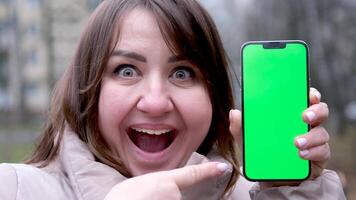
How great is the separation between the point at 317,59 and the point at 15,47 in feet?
24.9

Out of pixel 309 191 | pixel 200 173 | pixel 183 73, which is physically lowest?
pixel 309 191

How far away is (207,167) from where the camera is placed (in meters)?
1.30

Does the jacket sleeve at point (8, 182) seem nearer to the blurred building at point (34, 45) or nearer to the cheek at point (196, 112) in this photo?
the cheek at point (196, 112)

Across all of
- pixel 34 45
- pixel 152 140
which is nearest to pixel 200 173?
pixel 152 140

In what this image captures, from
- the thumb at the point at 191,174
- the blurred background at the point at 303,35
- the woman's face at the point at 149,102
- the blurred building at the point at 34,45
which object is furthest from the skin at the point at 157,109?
the blurred background at the point at 303,35

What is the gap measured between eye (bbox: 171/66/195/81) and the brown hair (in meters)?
0.03

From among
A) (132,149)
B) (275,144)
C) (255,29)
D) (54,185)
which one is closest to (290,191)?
(275,144)

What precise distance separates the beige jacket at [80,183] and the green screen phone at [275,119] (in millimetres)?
50

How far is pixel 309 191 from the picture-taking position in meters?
1.47

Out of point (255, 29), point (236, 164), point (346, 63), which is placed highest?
point (236, 164)

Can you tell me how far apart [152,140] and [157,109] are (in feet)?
0.50

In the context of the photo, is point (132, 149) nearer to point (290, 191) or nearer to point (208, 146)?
point (208, 146)

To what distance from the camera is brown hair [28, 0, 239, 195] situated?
1556 mm

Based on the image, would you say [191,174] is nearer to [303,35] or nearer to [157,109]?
[157,109]
